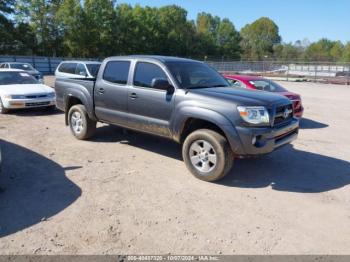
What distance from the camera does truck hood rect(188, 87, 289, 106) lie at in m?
5.09

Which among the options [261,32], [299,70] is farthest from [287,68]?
[261,32]

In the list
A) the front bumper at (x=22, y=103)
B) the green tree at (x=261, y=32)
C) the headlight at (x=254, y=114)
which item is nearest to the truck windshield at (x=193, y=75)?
the headlight at (x=254, y=114)

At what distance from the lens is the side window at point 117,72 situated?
6.52 meters

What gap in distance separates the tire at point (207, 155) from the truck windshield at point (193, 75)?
0.96m

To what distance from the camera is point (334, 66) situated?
1518 inches

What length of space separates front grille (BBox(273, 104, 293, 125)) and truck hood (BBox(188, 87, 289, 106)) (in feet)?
0.42

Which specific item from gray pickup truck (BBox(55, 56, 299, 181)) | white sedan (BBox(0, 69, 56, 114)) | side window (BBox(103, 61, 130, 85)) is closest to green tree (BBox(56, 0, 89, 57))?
white sedan (BBox(0, 69, 56, 114))

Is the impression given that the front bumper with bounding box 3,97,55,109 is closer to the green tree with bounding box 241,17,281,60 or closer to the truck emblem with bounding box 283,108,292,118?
the truck emblem with bounding box 283,108,292,118

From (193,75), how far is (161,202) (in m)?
2.51

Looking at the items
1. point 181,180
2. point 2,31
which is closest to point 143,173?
point 181,180

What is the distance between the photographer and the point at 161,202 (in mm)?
4605

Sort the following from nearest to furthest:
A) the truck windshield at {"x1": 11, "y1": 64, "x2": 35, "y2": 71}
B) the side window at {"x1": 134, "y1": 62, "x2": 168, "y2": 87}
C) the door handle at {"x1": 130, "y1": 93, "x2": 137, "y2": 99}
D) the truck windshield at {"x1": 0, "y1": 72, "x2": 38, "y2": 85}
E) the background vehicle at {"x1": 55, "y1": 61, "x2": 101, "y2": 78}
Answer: the side window at {"x1": 134, "y1": 62, "x2": 168, "y2": 87}, the door handle at {"x1": 130, "y1": 93, "x2": 137, "y2": 99}, the truck windshield at {"x1": 0, "y1": 72, "x2": 38, "y2": 85}, the background vehicle at {"x1": 55, "y1": 61, "x2": 101, "y2": 78}, the truck windshield at {"x1": 11, "y1": 64, "x2": 35, "y2": 71}

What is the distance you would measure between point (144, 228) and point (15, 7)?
49.1 meters

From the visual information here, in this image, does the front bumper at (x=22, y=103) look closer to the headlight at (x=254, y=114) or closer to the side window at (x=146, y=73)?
the side window at (x=146, y=73)
